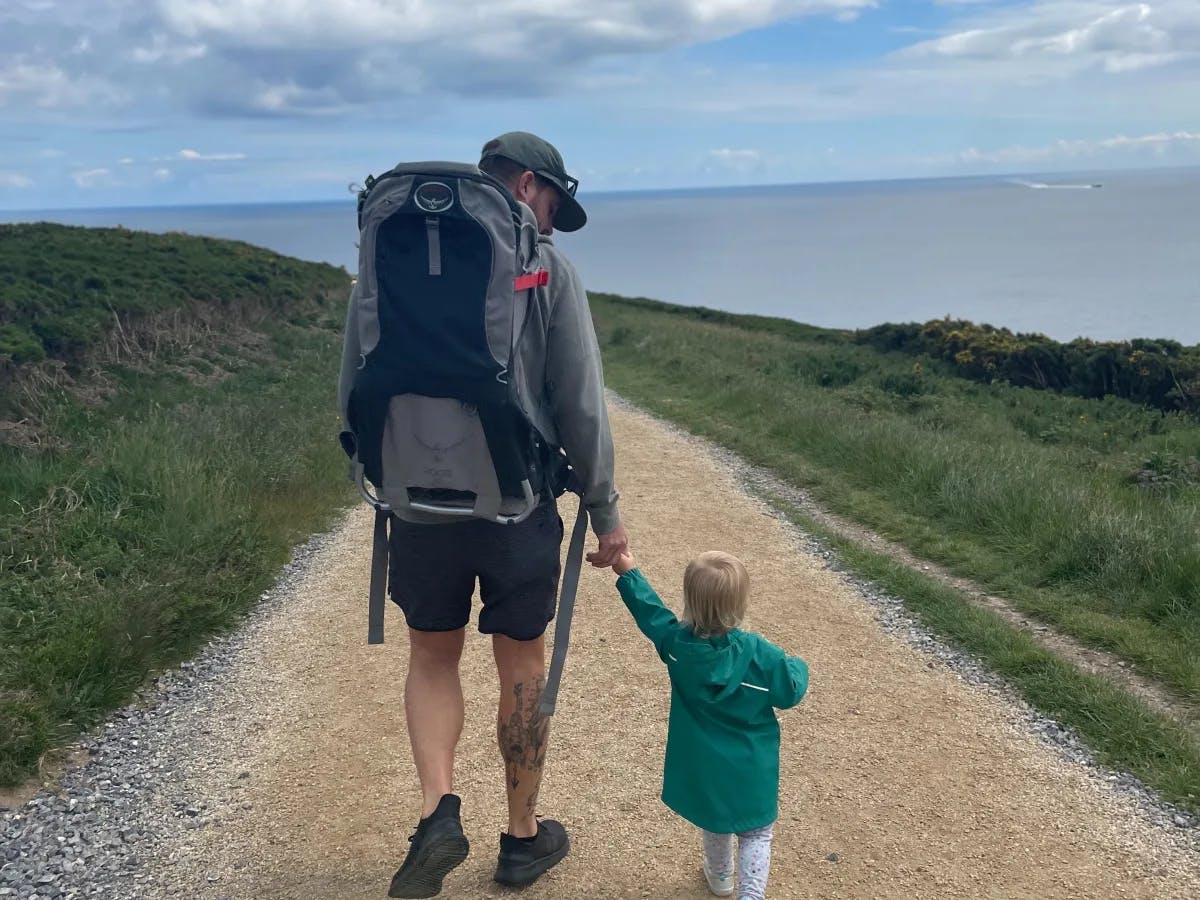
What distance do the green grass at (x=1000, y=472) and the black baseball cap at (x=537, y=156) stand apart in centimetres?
370

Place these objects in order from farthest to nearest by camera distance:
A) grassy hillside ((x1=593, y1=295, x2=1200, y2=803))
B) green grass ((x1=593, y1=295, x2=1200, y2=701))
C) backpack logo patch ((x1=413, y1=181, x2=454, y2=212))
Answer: green grass ((x1=593, y1=295, x2=1200, y2=701)) < grassy hillside ((x1=593, y1=295, x2=1200, y2=803)) < backpack logo patch ((x1=413, y1=181, x2=454, y2=212))

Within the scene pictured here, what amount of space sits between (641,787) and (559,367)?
1924 millimetres

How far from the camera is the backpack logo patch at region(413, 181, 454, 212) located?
94.4 inches

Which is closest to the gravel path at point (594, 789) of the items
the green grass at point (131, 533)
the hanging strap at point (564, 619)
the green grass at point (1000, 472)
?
the green grass at point (131, 533)

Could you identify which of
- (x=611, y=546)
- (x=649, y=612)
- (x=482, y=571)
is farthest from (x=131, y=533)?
(x=649, y=612)

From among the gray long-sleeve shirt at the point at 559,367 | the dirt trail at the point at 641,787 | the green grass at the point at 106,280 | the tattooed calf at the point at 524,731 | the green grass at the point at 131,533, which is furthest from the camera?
the green grass at the point at 106,280

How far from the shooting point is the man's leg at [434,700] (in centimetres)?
288

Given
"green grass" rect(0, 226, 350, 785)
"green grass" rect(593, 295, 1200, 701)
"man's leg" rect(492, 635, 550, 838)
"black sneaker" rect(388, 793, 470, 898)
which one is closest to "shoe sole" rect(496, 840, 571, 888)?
"man's leg" rect(492, 635, 550, 838)

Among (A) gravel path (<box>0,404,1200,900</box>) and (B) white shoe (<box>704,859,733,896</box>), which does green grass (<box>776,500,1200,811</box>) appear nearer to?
(A) gravel path (<box>0,404,1200,900</box>)

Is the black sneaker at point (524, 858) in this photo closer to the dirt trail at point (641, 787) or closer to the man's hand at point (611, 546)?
the dirt trail at point (641, 787)

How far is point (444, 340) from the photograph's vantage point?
241 centimetres

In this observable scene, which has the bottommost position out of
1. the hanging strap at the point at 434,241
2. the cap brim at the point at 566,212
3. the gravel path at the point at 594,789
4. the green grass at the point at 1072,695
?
the gravel path at the point at 594,789

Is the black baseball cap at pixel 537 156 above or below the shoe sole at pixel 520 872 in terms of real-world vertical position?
above

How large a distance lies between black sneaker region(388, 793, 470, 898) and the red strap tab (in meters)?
1.40
